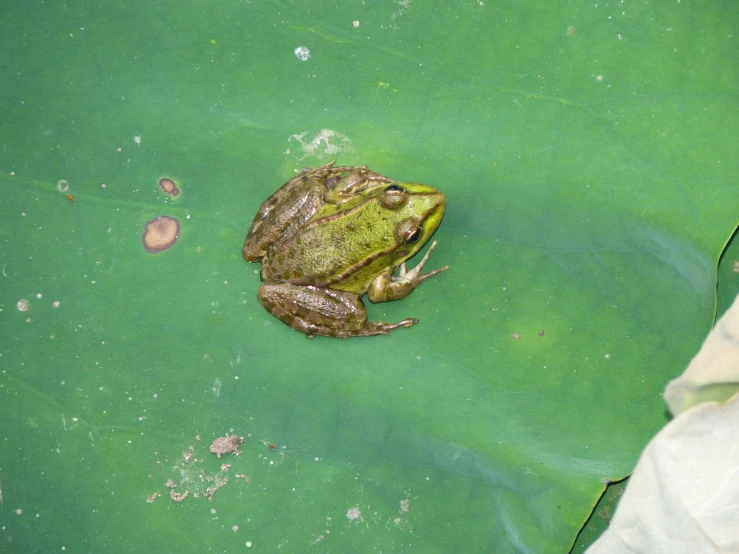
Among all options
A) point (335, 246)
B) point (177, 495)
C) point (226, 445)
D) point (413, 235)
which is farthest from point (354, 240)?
point (177, 495)

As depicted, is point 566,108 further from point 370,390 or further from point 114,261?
point 114,261

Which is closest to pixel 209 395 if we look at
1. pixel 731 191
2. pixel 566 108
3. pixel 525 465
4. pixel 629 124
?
pixel 525 465

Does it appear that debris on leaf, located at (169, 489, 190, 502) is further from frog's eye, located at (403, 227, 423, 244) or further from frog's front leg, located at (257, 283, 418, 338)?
frog's eye, located at (403, 227, 423, 244)

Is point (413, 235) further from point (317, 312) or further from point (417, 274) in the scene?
point (317, 312)

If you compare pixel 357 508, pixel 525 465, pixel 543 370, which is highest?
pixel 543 370

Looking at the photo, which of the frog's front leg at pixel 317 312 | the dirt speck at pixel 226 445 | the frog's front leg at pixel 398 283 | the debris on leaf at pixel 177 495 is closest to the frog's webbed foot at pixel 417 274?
the frog's front leg at pixel 398 283

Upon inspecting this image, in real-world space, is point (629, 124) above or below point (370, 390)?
above
